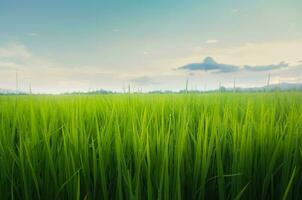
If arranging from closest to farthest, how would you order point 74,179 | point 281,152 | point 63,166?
1. point 74,179
2. point 63,166
3. point 281,152

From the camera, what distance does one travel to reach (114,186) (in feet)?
2.70

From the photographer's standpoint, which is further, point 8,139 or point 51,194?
point 8,139

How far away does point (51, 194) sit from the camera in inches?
31.4

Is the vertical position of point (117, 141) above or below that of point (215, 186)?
above

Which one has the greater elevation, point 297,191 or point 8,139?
point 8,139

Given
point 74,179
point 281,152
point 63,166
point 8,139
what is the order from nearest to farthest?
point 74,179
point 63,166
point 281,152
point 8,139

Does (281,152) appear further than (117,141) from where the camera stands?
Yes

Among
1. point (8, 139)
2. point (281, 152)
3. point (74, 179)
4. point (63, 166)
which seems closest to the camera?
point (74, 179)

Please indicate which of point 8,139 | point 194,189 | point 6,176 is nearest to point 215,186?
point 194,189

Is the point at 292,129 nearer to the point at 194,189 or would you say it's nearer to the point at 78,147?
the point at 194,189

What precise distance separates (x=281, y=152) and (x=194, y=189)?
15.9 inches

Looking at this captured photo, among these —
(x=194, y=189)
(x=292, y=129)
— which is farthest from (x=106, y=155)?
(x=292, y=129)

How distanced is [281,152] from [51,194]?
Answer: 801mm

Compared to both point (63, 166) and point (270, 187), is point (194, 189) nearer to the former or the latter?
point (270, 187)
